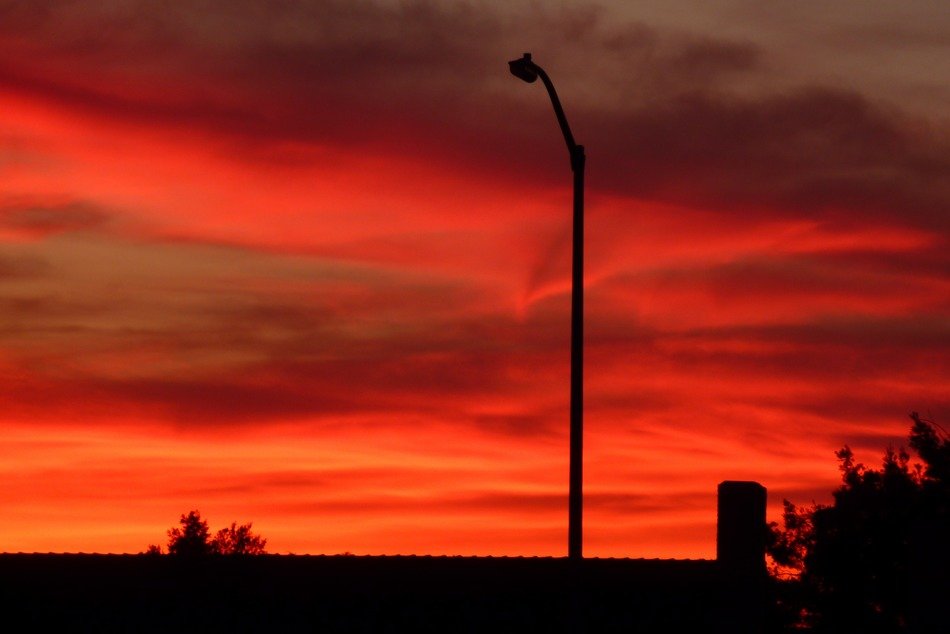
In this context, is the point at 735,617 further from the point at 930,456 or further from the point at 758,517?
the point at 930,456

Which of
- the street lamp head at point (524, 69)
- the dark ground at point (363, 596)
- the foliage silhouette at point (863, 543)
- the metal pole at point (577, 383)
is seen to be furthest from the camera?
the foliage silhouette at point (863, 543)

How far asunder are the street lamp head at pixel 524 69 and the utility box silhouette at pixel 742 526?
7499 mm

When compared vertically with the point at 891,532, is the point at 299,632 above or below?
below

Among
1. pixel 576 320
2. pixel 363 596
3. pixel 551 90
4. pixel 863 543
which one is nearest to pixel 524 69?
pixel 551 90

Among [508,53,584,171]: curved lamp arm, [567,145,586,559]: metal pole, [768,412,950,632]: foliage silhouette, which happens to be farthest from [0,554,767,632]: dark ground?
[768,412,950,632]: foliage silhouette

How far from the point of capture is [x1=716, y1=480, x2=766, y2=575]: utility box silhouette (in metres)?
15.7

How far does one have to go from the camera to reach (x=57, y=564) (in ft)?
83.9

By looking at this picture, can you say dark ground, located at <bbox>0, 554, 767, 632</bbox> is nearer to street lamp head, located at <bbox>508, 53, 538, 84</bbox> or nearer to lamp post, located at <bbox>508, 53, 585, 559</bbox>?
lamp post, located at <bbox>508, 53, 585, 559</bbox>

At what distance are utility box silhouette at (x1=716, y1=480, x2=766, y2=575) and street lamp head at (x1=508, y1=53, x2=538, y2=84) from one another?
7499 millimetres

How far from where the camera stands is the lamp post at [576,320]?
19289mm

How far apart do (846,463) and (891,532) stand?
608 centimetres

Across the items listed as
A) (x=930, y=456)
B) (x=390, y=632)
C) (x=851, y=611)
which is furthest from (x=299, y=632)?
(x=930, y=456)

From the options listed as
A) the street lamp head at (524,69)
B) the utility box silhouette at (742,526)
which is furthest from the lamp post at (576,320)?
the utility box silhouette at (742,526)

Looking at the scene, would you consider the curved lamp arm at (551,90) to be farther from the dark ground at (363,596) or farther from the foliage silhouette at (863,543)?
the foliage silhouette at (863,543)
